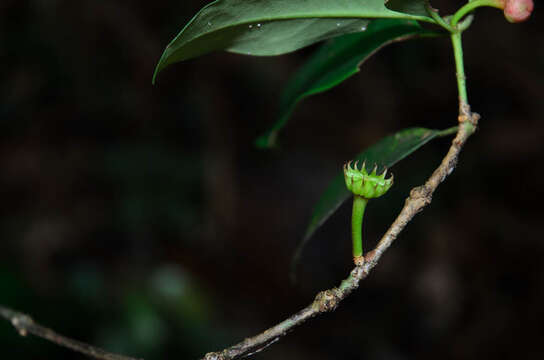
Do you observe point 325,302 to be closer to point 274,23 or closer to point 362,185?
point 362,185

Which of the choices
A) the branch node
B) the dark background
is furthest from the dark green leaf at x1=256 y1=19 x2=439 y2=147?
the dark background

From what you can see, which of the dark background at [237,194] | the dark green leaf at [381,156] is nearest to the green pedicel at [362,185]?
the dark green leaf at [381,156]

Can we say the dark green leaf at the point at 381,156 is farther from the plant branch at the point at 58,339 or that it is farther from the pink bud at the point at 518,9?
the plant branch at the point at 58,339

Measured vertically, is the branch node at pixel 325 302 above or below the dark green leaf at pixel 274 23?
below

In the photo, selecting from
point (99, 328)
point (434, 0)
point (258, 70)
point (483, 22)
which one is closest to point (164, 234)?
point (99, 328)

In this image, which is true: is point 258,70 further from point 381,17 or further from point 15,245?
point 381,17

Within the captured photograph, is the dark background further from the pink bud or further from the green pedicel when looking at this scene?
the pink bud
